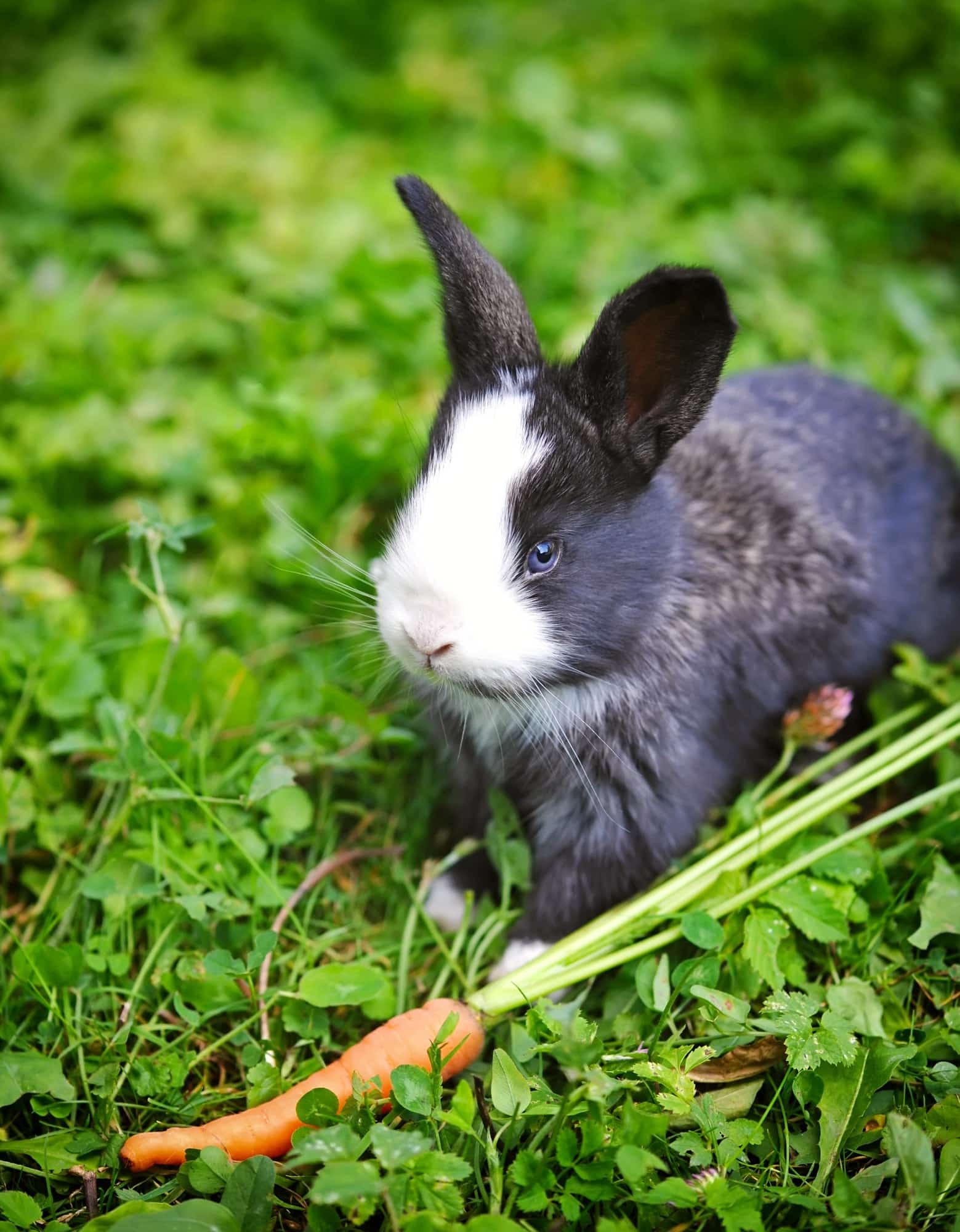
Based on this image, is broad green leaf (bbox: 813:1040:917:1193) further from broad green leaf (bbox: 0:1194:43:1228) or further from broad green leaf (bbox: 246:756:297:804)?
broad green leaf (bbox: 0:1194:43:1228)

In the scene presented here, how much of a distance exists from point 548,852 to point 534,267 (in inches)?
109

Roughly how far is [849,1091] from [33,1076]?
1906mm

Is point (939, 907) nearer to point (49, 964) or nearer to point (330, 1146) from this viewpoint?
point (330, 1146)

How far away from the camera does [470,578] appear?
91.0 inches

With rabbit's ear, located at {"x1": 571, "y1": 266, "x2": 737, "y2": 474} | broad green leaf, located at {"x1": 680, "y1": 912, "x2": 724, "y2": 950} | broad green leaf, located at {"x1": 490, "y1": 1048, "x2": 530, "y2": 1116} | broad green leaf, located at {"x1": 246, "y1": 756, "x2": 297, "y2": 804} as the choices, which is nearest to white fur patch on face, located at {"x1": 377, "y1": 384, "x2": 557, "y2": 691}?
rabbit's ear, located at {"x1": 571, "y1": 266, "x2": 737, "y2": 474}

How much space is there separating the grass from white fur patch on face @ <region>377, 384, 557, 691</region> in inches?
25.1

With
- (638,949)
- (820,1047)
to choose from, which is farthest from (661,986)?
(820,1047)

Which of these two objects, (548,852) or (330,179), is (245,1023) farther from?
(330,179)

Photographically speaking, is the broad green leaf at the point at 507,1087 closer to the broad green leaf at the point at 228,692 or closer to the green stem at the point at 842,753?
the green stem at the point at 842,753

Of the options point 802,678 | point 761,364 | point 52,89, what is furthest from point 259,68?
point 802,678

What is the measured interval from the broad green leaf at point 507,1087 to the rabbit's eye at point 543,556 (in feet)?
3.57

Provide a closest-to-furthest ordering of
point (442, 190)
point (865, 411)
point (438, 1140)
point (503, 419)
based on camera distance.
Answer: point (438, 1140) < point (503, 419) < point (865, 411) < point (442, 190)

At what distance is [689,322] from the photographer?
7.69 ft

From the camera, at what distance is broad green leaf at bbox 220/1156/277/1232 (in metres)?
2.21
